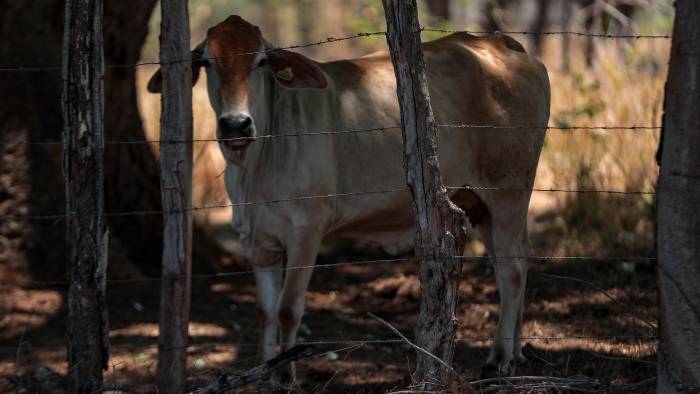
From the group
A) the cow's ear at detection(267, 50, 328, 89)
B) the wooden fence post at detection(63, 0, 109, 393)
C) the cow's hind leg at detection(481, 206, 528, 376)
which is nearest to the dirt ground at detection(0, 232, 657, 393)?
the cow's hind leg at detection(481, 206, 528, 376)

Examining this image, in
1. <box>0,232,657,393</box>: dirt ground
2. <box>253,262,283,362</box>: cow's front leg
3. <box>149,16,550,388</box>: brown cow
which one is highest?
<box>149,16,550,388</box>: brown cow

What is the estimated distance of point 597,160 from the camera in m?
8.45

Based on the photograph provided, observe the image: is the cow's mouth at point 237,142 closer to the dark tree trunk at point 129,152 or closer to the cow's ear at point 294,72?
the cow's ear at point 294,72

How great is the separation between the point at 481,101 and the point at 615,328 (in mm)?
1523

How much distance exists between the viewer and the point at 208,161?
8945 mm

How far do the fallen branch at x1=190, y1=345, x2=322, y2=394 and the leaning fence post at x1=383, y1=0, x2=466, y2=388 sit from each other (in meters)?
0.48

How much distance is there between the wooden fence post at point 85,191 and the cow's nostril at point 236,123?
2.11 feet

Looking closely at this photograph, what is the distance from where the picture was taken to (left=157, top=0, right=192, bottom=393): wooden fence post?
4.09 meters

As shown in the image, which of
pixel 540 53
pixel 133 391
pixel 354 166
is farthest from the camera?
pixel 540 53

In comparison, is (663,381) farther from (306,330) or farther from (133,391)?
(306,330)

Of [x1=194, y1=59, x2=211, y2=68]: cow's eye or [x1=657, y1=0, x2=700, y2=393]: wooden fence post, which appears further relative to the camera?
[x1=194, y1=59, x2=211, y2=68]: cow's eye

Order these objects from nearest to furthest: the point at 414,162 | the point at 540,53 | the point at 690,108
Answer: the point at 690,108 → the point at 414,162 → the point at 540,53

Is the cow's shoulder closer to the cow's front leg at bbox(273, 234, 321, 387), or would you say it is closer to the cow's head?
the cow's head

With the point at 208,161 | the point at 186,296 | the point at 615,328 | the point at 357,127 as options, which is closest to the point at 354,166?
the point at 357,127
